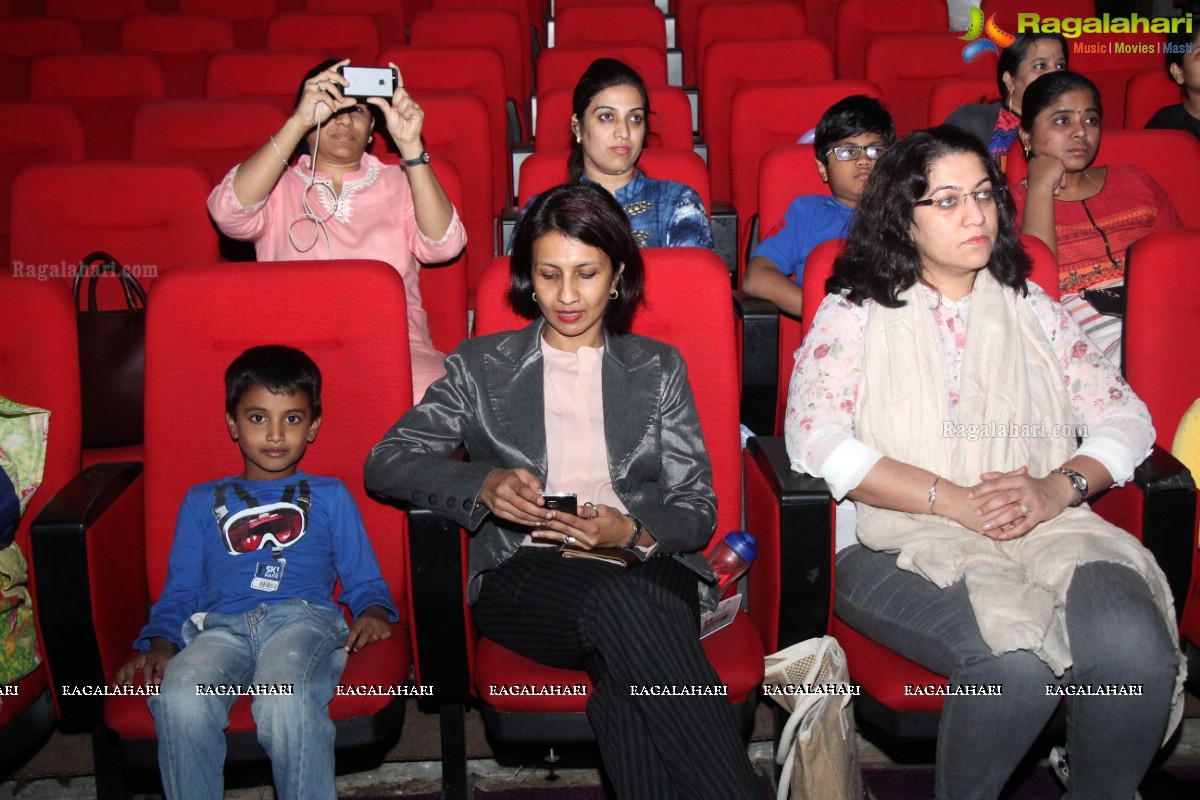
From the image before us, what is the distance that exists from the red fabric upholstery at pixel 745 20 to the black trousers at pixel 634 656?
2788mm

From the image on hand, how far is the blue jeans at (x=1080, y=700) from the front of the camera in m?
1.38

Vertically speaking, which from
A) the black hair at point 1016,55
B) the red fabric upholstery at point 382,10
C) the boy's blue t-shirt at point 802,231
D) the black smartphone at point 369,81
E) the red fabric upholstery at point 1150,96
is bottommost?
the boy's blue t-shirt at point 802,231

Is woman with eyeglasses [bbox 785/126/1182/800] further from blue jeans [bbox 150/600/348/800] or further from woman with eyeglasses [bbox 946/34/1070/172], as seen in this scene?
woman with eyeglasses [bbox 946/34/1070/172]

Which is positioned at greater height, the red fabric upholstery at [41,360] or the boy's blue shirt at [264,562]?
the red fabric upholstery at [41,360]

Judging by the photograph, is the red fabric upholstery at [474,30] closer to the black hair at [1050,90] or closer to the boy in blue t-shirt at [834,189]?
the boy in blue t-shirt at [834,189]

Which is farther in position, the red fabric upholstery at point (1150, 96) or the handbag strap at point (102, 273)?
the red fabric upholstery at point (1150, 96)

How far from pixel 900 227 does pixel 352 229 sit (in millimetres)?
1142

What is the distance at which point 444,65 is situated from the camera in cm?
336

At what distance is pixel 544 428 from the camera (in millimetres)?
1638

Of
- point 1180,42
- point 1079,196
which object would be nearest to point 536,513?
point 1079,196

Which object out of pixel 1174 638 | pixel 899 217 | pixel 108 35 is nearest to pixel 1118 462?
pixel 1174 638

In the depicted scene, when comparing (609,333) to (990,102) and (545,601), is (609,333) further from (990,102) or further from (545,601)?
(990,102)

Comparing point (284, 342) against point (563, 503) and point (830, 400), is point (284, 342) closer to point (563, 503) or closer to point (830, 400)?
point (563, 503)

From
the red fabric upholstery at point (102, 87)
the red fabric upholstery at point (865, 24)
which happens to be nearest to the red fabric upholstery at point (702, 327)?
the red fabric upholstery at point (102, 87)
